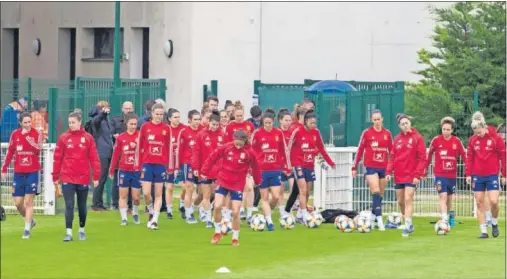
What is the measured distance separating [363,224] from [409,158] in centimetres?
143

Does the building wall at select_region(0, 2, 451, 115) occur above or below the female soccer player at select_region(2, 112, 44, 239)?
above

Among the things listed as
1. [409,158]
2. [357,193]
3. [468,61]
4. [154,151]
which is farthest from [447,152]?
[468,61]

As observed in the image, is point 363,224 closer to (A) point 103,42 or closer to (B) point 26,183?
(B) point 26,183

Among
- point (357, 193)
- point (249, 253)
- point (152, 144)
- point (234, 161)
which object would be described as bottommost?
point (249, 253)

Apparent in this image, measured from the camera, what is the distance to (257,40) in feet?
149

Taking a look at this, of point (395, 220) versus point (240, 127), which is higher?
point (240, 127)

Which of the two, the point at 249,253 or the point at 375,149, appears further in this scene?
the point at 375,149

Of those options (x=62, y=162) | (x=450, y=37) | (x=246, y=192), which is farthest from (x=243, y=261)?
(x=450, y=37)

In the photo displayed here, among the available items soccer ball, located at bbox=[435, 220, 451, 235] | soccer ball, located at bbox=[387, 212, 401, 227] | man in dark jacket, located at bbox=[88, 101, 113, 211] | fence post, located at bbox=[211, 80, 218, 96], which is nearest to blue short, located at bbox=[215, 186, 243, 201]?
soccer ball, located at bbox=[435, 220, 451, 235]

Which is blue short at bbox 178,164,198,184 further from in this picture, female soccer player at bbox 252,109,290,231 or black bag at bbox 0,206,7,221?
black bag at bbox 0,206,7,221

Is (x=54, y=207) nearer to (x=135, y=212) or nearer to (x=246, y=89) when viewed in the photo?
(x=135, y=212)

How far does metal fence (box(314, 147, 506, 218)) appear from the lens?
95.3 ft

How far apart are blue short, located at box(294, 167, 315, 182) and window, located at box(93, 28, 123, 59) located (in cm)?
2118

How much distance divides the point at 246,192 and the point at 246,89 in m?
18.0
